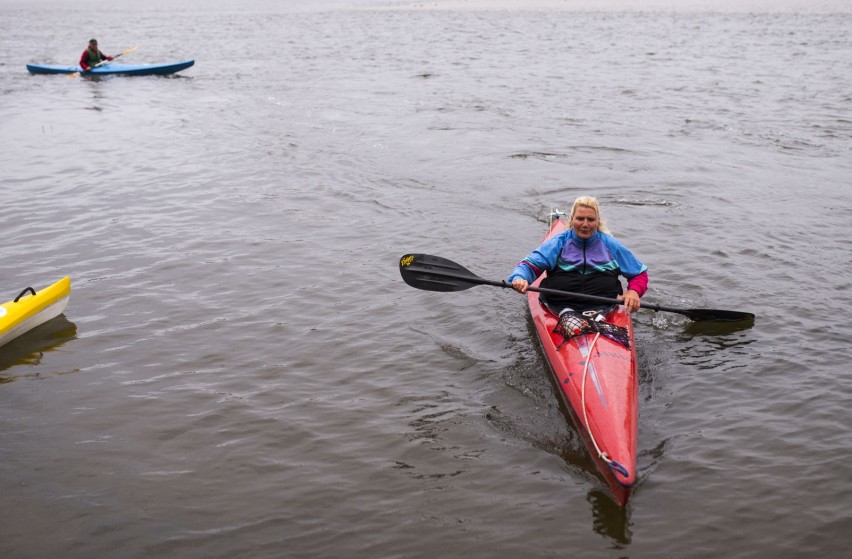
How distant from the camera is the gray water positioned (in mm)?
4910

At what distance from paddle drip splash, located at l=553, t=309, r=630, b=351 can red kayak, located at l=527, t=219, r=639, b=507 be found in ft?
0.06

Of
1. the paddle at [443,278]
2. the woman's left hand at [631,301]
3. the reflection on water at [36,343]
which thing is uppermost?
the woman's left hand at [631,301]

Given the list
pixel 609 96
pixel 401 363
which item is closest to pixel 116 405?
pixel 401 363

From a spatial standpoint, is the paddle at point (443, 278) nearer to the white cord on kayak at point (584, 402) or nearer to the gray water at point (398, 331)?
the gray water at point (398, 331)

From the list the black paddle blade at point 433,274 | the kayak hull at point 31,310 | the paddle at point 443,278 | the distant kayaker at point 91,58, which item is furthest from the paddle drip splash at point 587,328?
the distant kayaker at point 91,58

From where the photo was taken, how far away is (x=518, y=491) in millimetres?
5125

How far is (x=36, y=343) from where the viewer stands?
7.28 metres

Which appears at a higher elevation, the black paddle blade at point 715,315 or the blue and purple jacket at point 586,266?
the blue and purple jacket at point 586,266

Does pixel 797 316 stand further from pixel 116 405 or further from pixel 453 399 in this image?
pixel 116 405

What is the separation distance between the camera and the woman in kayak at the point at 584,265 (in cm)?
690

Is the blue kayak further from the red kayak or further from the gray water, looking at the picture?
the red kayak

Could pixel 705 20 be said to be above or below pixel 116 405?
above

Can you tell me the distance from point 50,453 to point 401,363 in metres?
2.82

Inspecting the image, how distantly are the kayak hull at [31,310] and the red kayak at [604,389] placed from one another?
4598mm
